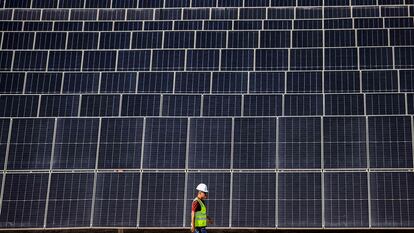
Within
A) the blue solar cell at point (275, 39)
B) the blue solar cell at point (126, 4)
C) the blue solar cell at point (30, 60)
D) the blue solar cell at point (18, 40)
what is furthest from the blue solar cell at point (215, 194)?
the blue solar cell at point (18, 40)

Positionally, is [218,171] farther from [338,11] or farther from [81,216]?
[338,11]

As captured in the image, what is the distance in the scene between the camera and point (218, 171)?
770 inches

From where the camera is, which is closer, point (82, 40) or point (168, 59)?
point (168, 59)

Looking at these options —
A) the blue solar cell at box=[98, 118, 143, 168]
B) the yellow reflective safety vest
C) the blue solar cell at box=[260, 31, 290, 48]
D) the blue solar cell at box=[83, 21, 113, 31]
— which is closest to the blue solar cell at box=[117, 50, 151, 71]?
the blue solar cell at box=[83, 21, 113, 31]

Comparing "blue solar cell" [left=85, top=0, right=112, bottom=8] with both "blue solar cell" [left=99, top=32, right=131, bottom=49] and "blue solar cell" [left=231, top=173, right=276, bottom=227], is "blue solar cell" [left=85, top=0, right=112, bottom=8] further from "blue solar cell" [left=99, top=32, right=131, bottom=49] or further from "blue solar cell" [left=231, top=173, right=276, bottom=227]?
"blue solar cell" [left=231, top=173, right=276, bottom=227]

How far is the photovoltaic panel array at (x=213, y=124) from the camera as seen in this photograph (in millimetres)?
19125

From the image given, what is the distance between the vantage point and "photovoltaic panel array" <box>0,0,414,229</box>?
19125 mm

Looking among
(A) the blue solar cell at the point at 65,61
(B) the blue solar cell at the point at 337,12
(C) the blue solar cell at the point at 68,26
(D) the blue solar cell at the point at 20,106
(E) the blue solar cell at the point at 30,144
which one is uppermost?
(B) the blue solar cell at the point at 337,12

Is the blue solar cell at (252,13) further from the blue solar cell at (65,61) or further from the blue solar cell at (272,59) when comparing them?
the blue solar cell at (65,61)

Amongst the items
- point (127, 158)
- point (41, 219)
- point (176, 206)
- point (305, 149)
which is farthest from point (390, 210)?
point (41, 219)

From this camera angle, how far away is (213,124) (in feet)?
65.9

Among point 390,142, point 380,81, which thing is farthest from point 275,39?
point 390,142

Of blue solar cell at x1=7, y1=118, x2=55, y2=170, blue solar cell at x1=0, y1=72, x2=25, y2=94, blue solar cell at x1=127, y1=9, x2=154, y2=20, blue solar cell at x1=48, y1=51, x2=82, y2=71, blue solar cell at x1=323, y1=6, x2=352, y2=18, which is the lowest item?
blue solar cell at x1=7, y1=118, x2=55, y2=170

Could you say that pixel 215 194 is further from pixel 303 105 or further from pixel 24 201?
pixel 24 201
